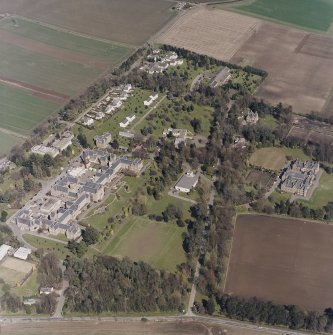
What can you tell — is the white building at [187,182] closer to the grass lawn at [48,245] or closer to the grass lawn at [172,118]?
the grass lawn at [172,118]

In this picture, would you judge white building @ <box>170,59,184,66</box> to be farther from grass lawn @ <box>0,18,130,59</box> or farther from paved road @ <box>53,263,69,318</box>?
paved road @ <box>53,263,69,318</box>

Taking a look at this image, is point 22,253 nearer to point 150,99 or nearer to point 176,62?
point 150,99

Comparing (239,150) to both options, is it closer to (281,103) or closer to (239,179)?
(239,179)

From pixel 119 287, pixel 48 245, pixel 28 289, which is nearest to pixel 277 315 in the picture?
pixel 119 287

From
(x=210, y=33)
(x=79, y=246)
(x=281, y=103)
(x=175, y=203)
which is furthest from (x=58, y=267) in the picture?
(x=210, y=33)

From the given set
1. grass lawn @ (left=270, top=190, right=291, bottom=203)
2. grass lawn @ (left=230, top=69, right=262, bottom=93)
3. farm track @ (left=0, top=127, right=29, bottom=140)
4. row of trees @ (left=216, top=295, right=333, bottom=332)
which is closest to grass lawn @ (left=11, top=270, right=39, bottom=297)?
row of trees @ (left=216, top=295, right=333, bottom=332)

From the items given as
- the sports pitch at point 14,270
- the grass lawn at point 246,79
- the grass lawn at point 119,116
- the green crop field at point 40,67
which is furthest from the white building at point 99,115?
the sports pitch at point 14,270
